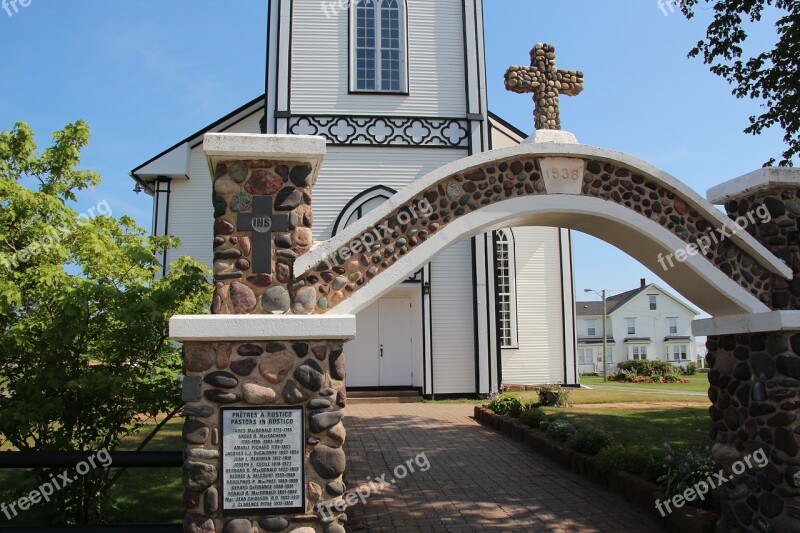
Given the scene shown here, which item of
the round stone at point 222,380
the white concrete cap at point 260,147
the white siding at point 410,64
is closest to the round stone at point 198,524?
the round stone at point 222,380

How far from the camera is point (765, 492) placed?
19.1 feet

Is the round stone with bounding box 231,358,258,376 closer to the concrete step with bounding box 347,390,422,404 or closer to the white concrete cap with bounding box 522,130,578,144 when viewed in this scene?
the white concrete cap with bounding box 522,130,578,144

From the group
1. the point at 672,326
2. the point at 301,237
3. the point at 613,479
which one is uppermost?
the point at 672,326

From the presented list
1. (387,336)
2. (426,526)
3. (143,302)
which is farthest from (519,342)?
(143,302)

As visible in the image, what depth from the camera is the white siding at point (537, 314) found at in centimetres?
1831

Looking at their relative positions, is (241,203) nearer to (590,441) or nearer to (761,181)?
(761,181)

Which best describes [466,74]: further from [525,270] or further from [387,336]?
[387,336]

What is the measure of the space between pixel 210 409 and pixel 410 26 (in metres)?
14.0

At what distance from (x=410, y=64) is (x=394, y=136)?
203cm

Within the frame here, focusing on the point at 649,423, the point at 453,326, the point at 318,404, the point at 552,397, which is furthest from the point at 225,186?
the point at 453,326

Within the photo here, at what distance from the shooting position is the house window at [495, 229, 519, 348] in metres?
18.4

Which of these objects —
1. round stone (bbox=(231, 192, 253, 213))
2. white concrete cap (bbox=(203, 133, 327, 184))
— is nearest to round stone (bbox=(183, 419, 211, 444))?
round stone (bbox=(231, 192, 253, 213))
